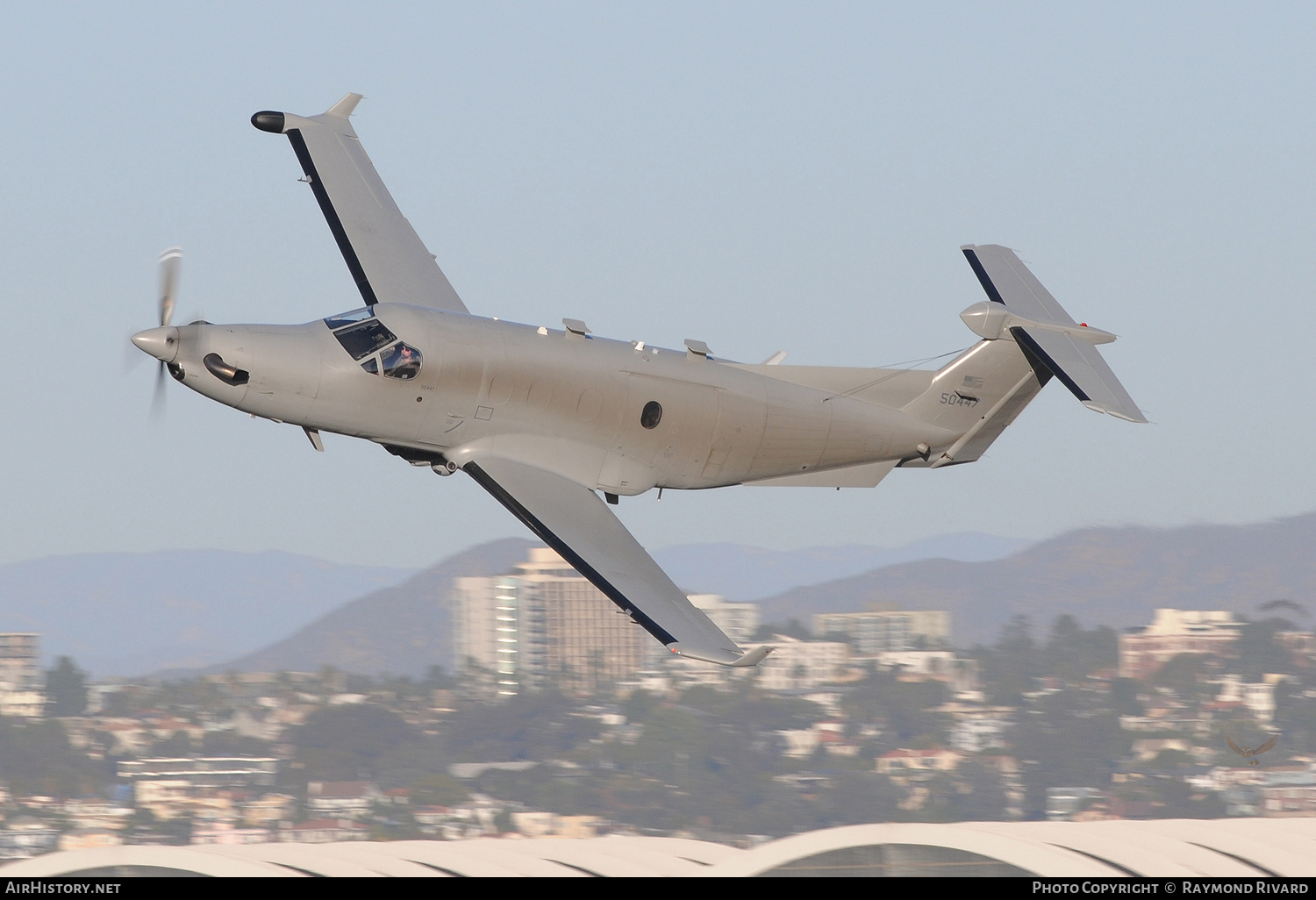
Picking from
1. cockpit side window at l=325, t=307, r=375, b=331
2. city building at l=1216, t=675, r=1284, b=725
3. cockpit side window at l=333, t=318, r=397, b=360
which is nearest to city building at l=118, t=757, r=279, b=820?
city building at l=1216, t=675, r=1284, b=725

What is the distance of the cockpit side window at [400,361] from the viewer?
23.9m

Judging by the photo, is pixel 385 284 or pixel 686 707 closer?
pixel 385 284

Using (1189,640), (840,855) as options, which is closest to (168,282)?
(840,855)

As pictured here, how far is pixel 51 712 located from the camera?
198m

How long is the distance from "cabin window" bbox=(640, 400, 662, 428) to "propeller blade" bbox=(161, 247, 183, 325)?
836 cm

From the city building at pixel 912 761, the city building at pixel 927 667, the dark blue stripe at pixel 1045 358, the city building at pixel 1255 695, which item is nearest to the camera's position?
the dark blue stripe at pixel 1045 358

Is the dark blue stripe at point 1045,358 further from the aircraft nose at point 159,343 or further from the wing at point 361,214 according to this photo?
the aircraft nose at point 159,343

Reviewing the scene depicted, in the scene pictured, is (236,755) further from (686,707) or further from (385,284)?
(385,284)

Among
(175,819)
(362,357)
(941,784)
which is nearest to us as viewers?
(362,357)

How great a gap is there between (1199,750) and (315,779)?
110 m

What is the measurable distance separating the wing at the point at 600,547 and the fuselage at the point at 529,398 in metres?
0.44

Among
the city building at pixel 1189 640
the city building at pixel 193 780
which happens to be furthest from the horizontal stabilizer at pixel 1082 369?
the city building at pixel 1189 640

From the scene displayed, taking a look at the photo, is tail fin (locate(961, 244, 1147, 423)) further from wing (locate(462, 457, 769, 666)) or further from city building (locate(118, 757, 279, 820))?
city building (locate(118, 757, 279, 820))
